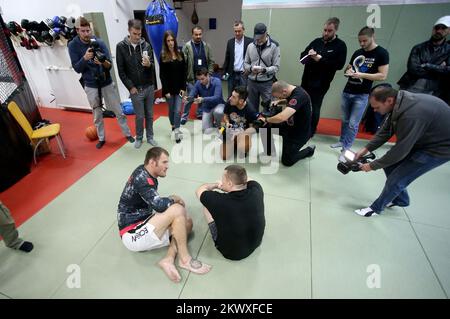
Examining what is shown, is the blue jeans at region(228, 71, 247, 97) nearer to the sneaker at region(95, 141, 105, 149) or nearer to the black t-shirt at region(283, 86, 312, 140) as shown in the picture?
the black t-shirt at region(283, 86, 312, 140)

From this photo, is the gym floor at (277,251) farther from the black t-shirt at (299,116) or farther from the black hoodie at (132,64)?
the black hoodie at (132,64)

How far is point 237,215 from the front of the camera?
1.92 metres

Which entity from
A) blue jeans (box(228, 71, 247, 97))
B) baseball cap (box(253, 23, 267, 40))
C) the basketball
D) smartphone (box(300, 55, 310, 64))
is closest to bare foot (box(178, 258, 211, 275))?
the basketball

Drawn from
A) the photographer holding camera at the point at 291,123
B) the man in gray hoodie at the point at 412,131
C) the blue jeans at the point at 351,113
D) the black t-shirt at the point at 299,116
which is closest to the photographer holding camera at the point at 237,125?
the photographer holding camera at the point at 291,123

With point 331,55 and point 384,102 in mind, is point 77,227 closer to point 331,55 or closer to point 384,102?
point 384,102

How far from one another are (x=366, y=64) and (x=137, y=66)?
358 centimetres

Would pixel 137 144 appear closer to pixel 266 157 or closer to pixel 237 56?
pixel 266 157

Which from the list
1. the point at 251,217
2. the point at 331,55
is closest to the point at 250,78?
the point at 331,55

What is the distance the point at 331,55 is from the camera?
3855mm

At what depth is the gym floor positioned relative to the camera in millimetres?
2117

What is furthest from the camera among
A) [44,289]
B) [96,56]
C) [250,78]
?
[250,78]

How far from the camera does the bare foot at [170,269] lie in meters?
2.13
